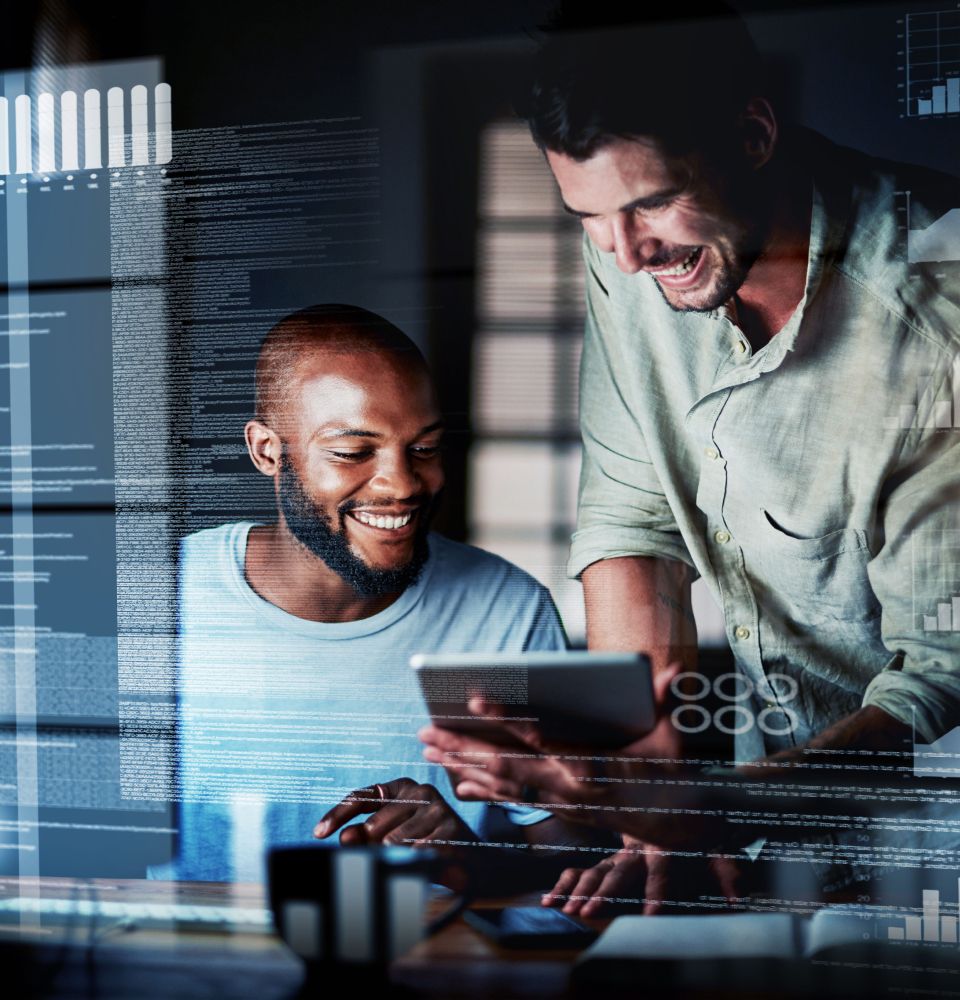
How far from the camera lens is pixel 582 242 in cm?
128

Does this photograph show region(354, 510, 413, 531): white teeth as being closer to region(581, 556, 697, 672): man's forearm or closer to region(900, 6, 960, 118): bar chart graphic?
region(581, 556, 697, 672): man's forearm

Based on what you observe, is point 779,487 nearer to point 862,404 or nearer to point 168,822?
point 862,404

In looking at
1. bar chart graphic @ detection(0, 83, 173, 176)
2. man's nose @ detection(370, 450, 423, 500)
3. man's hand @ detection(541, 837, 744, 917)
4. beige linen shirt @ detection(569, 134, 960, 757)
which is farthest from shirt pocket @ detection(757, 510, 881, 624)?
bar chart graphic @ detection(0, 83, 173, 176)

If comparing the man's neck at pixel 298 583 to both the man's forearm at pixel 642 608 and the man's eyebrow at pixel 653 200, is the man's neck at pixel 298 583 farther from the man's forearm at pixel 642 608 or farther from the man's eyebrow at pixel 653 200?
the man's eyebrow at pixel 653 200

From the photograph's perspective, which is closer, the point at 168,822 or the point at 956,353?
the point at 956,353

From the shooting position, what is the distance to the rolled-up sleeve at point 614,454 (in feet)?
4.22

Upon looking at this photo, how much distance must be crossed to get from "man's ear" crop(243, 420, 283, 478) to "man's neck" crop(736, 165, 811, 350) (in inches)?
25.5

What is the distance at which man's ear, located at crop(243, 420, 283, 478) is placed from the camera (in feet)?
4.53

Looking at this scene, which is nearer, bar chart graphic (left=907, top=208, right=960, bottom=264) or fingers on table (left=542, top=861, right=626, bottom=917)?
bar chart graphic (left=907, top=208, right=960, bottom=264)

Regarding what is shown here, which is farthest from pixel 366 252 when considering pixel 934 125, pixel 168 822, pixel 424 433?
pixel 168 822

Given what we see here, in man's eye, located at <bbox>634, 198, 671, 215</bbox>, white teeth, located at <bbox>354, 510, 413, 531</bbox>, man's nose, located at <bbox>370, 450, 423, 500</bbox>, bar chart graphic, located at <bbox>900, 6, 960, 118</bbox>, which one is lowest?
white teeth, located at <bbox>354, 510, 413, 531</bbox>

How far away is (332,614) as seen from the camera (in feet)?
4.55

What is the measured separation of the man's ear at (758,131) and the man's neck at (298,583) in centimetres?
73

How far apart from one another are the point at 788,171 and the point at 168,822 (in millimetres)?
1240
